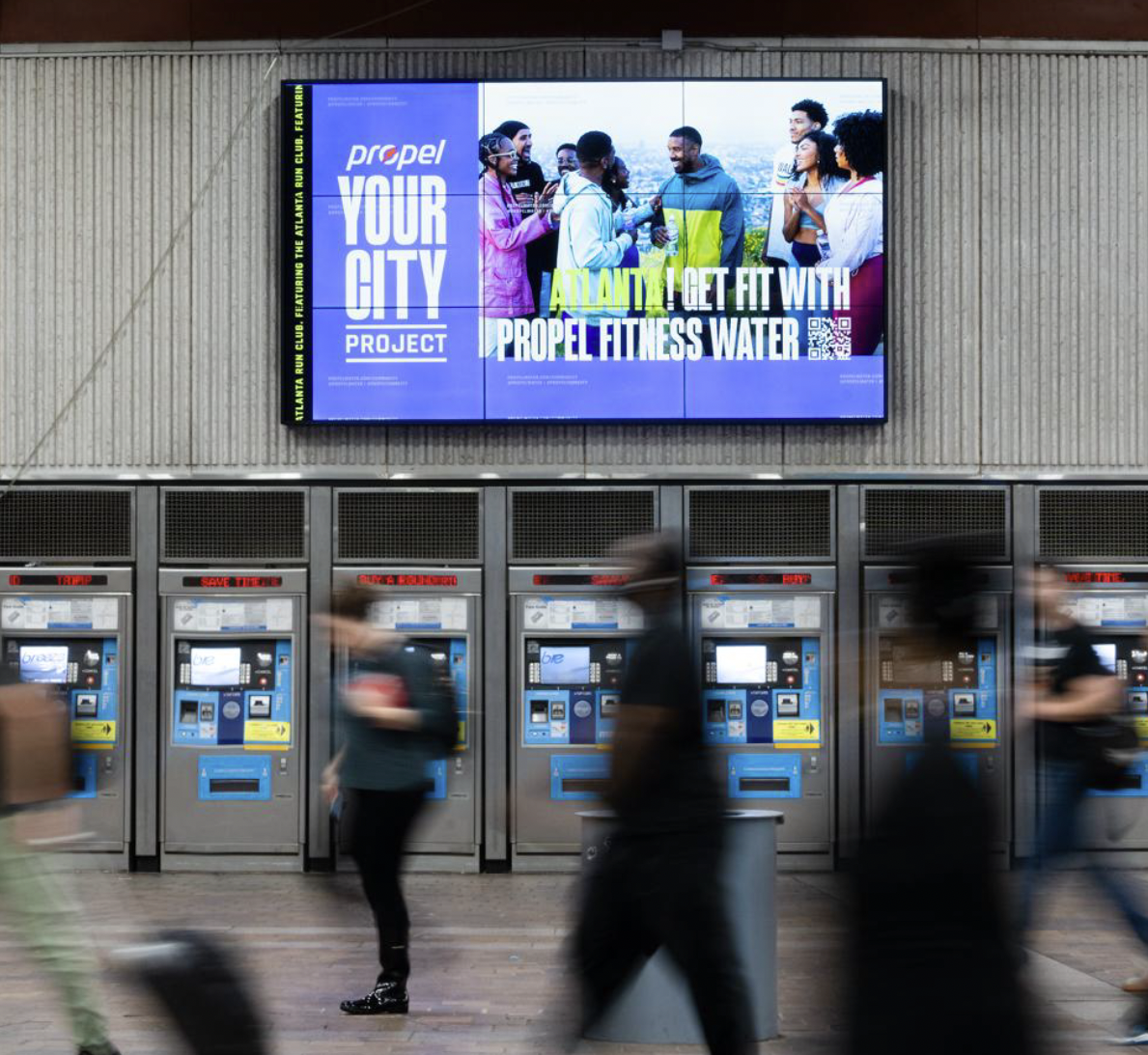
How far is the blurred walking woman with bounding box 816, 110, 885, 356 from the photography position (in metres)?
11.7

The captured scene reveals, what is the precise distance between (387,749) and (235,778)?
5507 millimetres

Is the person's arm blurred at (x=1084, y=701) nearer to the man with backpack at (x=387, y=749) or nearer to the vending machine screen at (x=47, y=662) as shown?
the man with backpack at (x=387, y=749)

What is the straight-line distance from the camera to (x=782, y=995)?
24.1 feet

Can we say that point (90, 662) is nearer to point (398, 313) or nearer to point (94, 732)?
point (94, 732)

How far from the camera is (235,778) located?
38.2ft

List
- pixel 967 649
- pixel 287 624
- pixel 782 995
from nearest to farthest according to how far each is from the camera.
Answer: pixel 967 649 < pixel 782 995 < pixel 287 624

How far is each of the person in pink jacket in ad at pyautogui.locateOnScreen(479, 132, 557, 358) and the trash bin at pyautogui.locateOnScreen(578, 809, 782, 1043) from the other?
6.03 meters

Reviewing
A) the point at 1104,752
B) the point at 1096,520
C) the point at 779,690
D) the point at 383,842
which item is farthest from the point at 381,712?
the point at 1096,520

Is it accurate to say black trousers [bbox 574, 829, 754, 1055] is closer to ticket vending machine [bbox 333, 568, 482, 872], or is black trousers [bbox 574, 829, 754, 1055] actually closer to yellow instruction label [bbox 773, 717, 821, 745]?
ticket vending machine [bbox 333, 568, 482, 872]

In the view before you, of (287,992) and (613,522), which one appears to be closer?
(287,992)

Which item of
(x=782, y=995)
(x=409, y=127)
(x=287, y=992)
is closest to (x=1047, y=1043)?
(x=782, y=995)

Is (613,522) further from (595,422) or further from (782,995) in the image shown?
(782,995)

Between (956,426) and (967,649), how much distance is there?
341 inches

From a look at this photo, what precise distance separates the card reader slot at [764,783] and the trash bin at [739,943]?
17.5 feet
